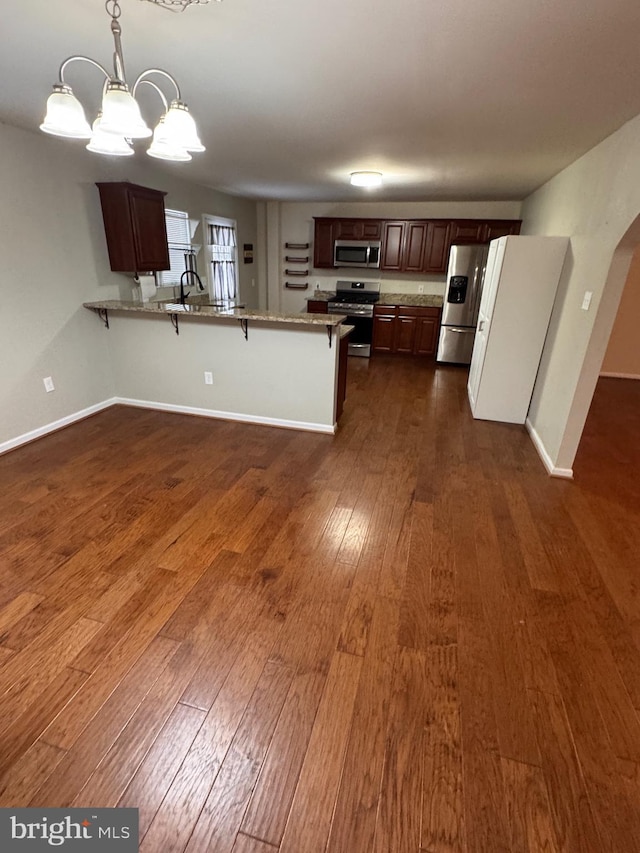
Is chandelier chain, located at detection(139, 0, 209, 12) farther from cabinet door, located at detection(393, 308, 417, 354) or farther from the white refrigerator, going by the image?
cabinet door, located at detection(393, 308, 417, 354)

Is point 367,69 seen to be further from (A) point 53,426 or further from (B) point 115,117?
(A) point 53,426

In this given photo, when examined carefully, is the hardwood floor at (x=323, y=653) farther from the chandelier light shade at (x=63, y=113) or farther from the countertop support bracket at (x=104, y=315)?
the chandelier light shade at (x=63, y=113)

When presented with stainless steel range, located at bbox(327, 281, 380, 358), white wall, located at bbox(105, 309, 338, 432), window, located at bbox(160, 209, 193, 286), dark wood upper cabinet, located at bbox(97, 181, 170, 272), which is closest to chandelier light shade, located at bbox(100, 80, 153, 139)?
white wall, located at bbox(105, 309, 338, 432)

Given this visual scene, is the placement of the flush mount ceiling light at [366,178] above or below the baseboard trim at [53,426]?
above

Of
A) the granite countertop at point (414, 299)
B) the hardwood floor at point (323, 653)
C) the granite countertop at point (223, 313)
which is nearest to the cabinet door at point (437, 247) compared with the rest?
the granite countertop at point (414, 299)

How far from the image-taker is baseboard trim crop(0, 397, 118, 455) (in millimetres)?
3297

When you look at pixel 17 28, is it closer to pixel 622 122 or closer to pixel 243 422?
pixel 243 422

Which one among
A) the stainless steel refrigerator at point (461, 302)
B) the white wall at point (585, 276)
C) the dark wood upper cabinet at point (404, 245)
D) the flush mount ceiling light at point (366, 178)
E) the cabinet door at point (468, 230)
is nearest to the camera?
the white wall at point (585, 276)

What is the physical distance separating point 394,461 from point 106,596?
216cm

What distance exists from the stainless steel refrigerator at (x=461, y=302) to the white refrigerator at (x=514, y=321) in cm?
163

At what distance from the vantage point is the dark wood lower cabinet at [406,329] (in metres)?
6.40

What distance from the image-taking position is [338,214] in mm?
6828

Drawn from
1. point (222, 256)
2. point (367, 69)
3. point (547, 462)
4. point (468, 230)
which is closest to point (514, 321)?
point (547, 462)

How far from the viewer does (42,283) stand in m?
3.35
